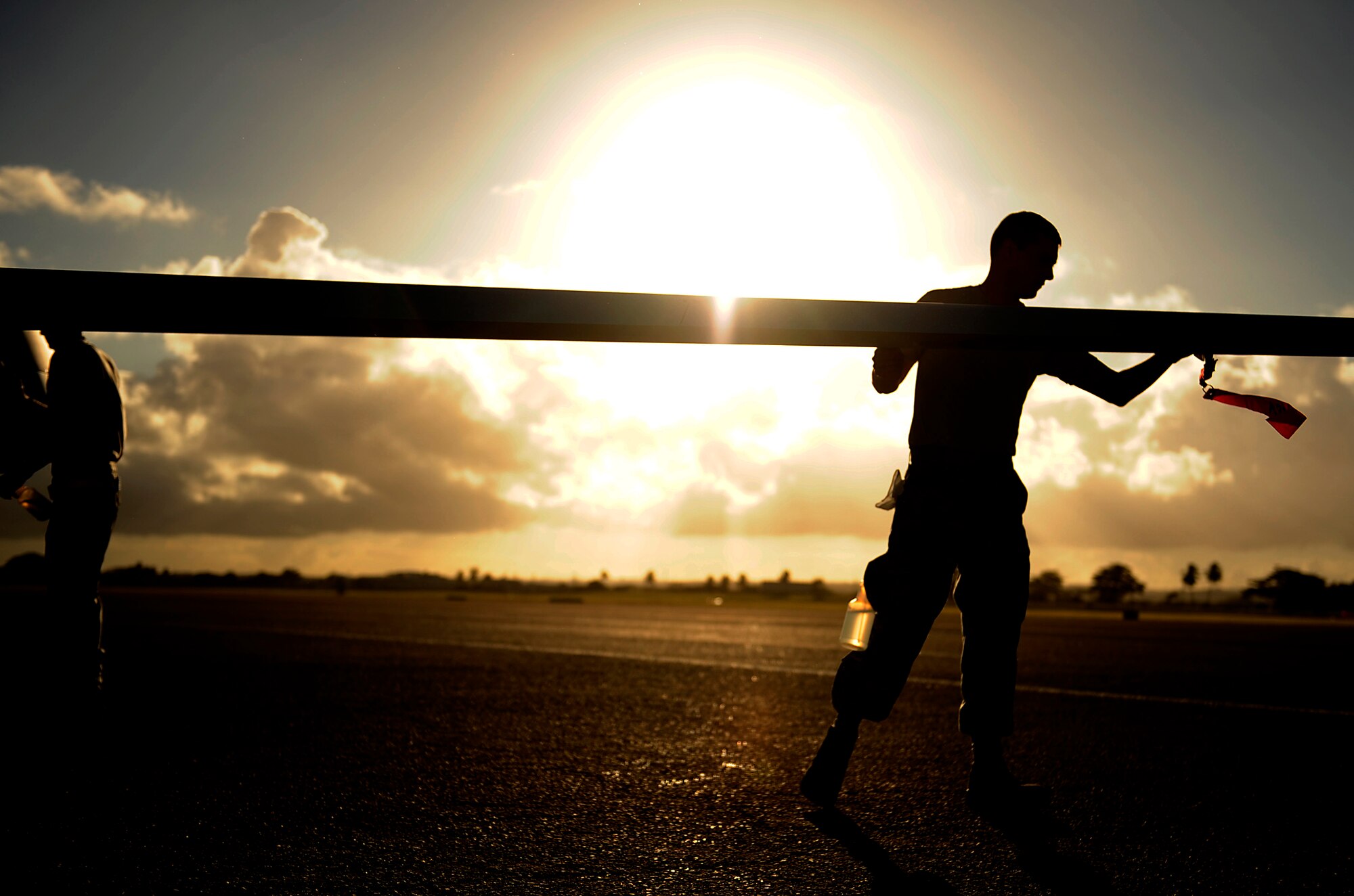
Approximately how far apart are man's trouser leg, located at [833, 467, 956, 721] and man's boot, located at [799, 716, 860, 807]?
73 mm

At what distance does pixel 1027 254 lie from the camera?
323 centimetres

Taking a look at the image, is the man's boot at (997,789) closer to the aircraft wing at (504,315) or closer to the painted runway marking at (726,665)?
the aircraft wing at (504,315)

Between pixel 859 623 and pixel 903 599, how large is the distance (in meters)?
0.26

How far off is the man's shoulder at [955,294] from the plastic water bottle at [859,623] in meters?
1.04

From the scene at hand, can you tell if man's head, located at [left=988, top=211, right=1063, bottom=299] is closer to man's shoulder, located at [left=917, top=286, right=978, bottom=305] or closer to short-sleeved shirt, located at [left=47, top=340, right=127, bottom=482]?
man's shoulder, located at [left=917, top=286, right=978, bottom=305]

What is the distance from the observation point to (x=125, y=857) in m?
2.61

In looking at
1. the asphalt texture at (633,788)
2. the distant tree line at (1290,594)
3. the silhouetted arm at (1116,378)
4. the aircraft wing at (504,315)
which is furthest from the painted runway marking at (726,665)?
the distant tree line at (1290,594)

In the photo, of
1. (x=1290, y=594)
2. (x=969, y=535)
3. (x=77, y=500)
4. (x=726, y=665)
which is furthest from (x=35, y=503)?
(x=1290, y=594)

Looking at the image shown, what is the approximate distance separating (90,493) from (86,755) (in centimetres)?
118

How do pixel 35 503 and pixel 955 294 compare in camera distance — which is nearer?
pixel 955 294

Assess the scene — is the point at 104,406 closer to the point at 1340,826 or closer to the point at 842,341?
the point at 842,341

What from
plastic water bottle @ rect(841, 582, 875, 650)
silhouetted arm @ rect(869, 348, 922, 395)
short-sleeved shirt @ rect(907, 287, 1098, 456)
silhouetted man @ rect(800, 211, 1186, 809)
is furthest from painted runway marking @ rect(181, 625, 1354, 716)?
silhouetted arm @ rect(869, 348, 922, 395)

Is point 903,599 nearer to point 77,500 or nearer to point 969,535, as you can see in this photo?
point 969,535

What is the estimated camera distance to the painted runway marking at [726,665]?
21.9 ft
